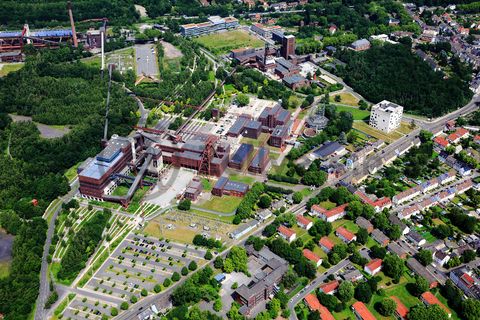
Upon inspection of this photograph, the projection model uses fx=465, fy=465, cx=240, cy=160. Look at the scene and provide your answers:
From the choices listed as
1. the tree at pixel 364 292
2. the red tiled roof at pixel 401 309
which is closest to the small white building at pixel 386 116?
the tree at pixel 364 292

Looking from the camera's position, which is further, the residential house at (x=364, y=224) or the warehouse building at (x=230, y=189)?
the warehouse building at (x=230, y=189)

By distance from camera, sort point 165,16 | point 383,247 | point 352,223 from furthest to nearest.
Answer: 1. point 165,16
2. point 352,223
3. point 383,247

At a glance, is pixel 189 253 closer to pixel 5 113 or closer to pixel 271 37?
pixel 5 113

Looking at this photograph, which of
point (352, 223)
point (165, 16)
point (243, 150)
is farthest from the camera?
point (165, 16)

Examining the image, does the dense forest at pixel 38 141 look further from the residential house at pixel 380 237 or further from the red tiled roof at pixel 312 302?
the residential house at pixel 380 237

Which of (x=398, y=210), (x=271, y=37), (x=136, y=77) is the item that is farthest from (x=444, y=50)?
(x=136, y=77)

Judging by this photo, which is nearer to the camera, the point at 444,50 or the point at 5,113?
the point at 5,113
